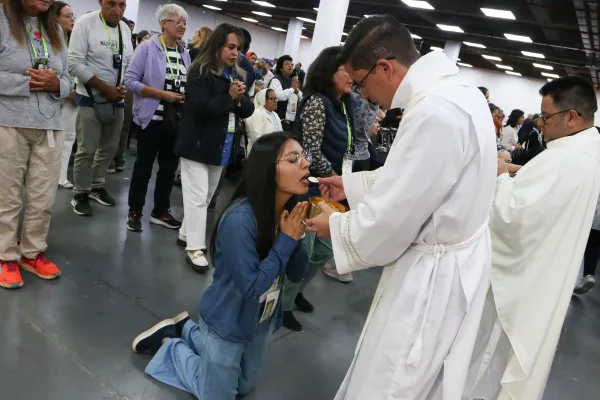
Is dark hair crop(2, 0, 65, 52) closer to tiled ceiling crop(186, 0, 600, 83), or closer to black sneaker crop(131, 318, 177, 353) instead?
black sneaker crop(131, 318, 177, 353)

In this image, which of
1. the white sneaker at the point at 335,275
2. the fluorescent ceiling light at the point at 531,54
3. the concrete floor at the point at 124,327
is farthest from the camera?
the fluorescent ceiling light at the point at 531,54

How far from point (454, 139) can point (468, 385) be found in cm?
144

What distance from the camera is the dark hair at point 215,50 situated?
2895 millimetres

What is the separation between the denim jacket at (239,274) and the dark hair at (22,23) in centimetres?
141

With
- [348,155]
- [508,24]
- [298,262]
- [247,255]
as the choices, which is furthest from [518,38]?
[247,255]

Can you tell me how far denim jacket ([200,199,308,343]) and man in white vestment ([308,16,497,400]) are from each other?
0.35 m

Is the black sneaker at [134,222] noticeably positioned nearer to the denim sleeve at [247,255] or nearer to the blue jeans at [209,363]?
the blue jeans at [209,363]

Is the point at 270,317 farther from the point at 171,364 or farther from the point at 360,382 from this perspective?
the point at 360,382

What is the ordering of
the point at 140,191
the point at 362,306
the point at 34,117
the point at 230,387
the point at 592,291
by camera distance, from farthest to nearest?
the point at 592,291
the point at 140,191
the point at 362,306
the point at 34,117
the point at 230,387

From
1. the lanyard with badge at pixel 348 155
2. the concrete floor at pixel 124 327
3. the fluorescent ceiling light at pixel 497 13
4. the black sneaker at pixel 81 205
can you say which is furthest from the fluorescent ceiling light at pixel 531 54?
the black sneaker at pixel 81 205

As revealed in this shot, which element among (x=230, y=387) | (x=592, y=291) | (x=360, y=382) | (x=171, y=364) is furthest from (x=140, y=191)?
(x=592, y=291)

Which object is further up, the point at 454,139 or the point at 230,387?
the point at 454,139

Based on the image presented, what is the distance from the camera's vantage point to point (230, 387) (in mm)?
1889

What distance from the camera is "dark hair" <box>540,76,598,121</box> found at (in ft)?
7.16
